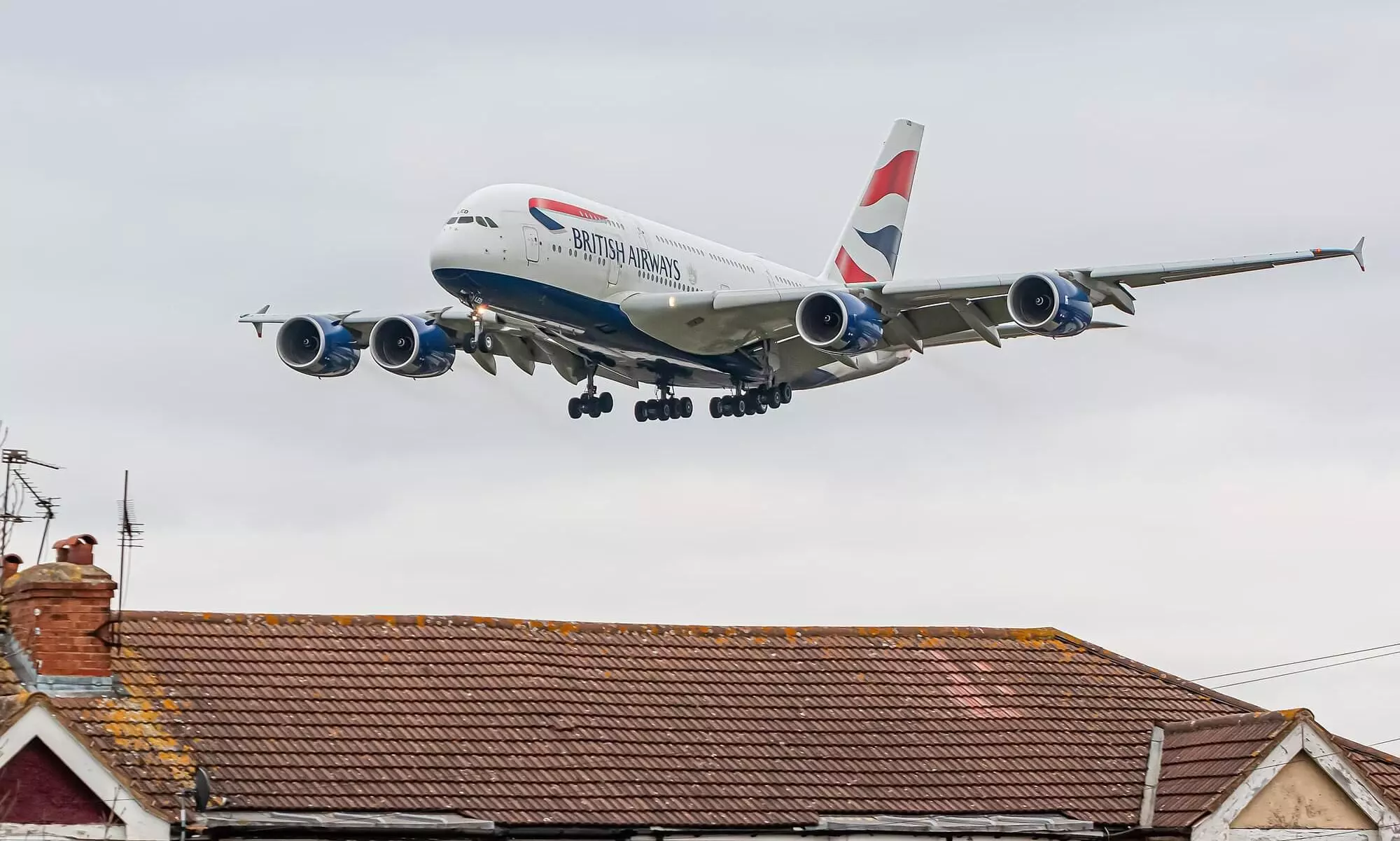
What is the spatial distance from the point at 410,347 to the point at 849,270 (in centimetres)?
1741

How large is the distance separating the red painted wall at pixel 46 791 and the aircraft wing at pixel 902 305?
2399 cm

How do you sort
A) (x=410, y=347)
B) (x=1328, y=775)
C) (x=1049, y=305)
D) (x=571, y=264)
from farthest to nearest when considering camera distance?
(x=410, y=347)
(x=571, y=264)
(x=1049, y=305)
(x=1328, y=775)

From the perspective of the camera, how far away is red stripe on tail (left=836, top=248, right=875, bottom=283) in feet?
189

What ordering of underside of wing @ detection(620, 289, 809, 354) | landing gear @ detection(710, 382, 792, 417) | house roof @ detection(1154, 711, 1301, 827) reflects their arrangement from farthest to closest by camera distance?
landing gear @ detection(710, 382, 792, 417), underside of wing @ detection(620, 289, 809, 354), house roof @ detection(1154, 711, 1301, 827)

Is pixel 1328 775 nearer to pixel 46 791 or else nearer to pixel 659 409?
pixel 46 791

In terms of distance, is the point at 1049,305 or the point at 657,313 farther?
the point at 657,313

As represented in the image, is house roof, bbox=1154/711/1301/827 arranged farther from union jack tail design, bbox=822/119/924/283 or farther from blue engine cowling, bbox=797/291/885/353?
union jack tail design, bbox=822/119/924/283

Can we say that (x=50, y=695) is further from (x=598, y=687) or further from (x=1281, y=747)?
(x=1281, y=747)

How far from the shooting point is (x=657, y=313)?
4169 centimetres

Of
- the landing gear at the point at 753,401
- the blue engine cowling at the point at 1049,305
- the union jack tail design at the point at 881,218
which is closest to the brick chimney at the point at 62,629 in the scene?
the blue engine cowling at the point at 1049,305

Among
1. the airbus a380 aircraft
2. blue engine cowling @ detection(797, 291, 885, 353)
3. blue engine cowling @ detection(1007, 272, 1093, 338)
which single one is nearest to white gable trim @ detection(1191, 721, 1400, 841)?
the airbus a380 aircraft

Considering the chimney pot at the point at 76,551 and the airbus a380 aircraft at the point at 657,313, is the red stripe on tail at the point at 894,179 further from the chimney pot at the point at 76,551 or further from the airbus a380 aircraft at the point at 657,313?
the chimney pot at the point at 76,551

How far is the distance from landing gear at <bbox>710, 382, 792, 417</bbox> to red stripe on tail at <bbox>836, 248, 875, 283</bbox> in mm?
11619

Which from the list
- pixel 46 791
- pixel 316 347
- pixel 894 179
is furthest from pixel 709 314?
pixel 46 791
